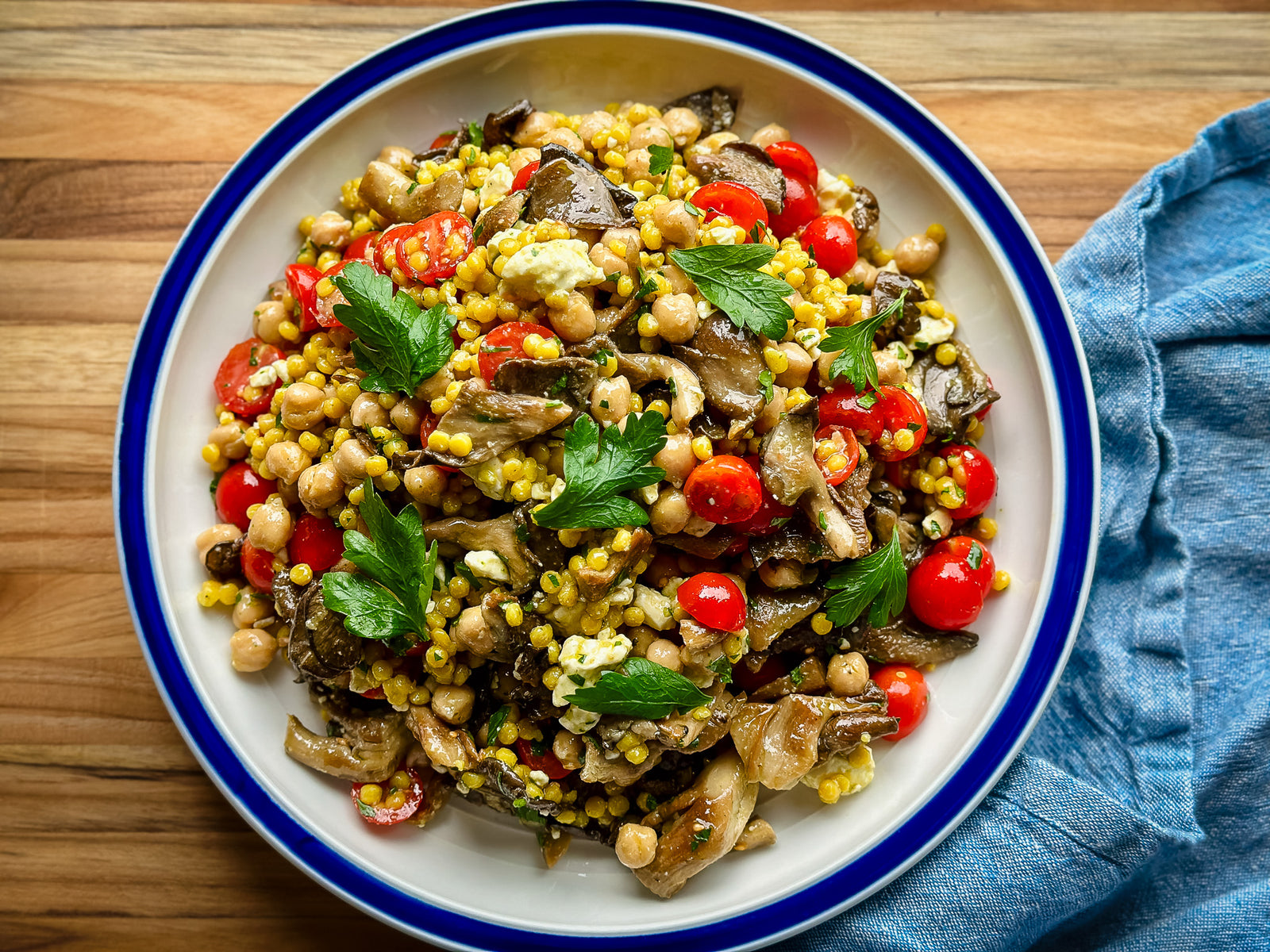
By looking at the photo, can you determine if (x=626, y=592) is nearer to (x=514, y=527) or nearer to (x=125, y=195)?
(x=514, y=527)

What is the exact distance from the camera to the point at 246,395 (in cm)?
349

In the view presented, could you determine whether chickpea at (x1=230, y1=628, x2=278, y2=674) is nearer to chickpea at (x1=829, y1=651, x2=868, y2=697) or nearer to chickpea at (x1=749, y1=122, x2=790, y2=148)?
chickpea at (x1=829, y1=651, x2=868, y2=697)

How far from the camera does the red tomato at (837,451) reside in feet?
9.81

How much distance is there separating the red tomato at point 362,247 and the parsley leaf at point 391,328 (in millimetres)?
340

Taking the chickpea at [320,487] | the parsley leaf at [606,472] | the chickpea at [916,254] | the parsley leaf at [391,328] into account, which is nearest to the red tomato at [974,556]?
the chickpea at [916,254]

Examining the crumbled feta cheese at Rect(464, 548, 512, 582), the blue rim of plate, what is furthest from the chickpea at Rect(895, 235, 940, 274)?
the crumbled feta cheese at Rect(464, 548, 512, 582)

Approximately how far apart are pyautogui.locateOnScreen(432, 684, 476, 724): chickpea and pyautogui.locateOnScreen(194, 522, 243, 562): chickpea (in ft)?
3.59

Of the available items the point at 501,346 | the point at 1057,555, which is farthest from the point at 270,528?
the point at 1057,555

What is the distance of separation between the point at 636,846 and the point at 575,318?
1900mm

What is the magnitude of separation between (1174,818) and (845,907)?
1446 millimetres

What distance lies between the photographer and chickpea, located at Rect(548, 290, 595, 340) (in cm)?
290

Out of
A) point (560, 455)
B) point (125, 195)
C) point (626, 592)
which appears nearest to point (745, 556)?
point (626, 592)

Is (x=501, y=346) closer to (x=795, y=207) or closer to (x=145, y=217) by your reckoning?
(x=795, y=207)

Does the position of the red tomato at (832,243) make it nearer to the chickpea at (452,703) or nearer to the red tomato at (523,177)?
the red tomato at (523,177)
